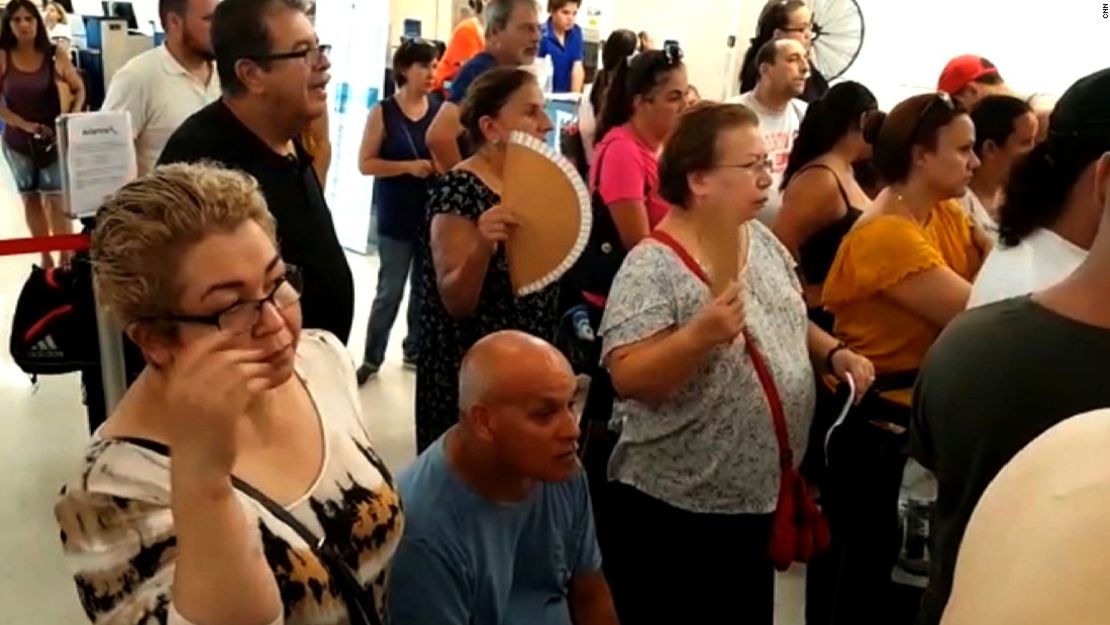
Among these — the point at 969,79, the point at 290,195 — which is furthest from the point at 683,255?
the point at 969,79

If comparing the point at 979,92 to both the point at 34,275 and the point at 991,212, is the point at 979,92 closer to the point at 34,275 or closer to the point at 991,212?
the point at 991,212

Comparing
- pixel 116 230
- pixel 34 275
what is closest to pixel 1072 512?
pixel 116 230

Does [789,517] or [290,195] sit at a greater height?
[290,195]

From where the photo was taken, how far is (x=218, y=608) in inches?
40.5

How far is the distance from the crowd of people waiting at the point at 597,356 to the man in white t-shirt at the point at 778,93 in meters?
0.02

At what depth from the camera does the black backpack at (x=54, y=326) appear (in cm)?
284

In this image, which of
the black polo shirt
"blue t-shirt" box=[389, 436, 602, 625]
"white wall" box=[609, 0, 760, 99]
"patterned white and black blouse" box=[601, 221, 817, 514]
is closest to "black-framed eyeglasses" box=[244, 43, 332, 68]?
the black polo shirt

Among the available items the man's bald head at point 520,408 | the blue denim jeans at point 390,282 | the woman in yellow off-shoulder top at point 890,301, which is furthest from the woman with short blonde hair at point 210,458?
the blue denim jeans at point 390,282

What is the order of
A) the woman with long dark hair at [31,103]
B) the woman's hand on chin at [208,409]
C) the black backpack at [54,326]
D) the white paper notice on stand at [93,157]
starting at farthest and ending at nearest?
the woman with long dark hair at [31,103] → the black backpack at [54,326] → the white paper notice on stand at [93,157] → the woman's hand on chin at [208,409]

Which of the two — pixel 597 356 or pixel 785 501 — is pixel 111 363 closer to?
pixel 597 356

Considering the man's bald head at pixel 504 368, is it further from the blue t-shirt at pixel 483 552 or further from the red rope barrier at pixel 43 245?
the red rope barrier at pixel 43 245

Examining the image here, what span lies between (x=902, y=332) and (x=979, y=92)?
67.8 inches

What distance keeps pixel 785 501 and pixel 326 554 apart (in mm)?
1113

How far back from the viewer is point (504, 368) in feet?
5.61
